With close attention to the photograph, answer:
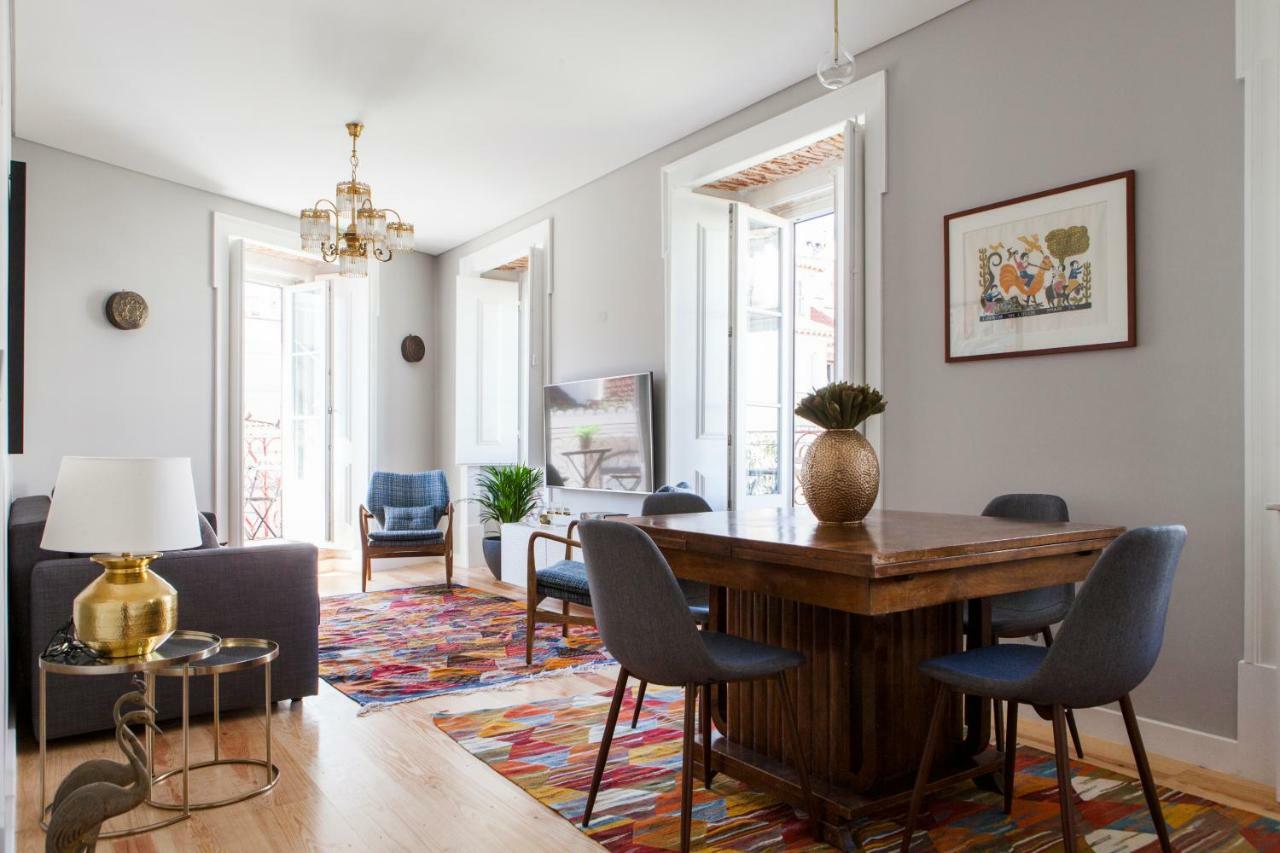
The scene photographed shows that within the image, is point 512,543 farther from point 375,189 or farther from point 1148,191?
point 1148,191

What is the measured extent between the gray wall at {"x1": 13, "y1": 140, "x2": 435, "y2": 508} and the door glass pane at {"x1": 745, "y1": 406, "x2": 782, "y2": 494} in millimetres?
3967

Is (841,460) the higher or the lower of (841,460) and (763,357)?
the lower

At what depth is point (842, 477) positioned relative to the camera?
8.23 ft

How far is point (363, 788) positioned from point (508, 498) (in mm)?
3784

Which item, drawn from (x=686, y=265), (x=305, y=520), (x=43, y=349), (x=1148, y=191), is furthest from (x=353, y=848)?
(x=305, y=520)

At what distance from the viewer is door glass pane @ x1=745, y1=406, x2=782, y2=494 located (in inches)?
205

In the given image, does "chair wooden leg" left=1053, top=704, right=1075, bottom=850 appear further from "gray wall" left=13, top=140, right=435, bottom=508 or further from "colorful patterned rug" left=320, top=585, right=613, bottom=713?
"gray wall" left=13, top=140, right=435, bottom=508

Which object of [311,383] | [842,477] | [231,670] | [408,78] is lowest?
[231,670]

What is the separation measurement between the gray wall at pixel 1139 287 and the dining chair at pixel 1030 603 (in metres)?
0.25

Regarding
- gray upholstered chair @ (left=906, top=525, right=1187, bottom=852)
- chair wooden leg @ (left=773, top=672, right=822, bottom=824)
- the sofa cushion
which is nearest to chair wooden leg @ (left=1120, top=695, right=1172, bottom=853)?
gray upholstered chair @ (left=906, top=525, right=1187, bottom=852)

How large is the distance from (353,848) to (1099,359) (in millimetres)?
2873

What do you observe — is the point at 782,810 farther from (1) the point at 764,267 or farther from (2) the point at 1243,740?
(1) the point at 764,267

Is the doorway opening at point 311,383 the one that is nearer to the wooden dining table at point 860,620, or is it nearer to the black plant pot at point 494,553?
the black plant pot at point 494,553

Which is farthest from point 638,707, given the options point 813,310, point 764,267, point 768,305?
point 813,310
